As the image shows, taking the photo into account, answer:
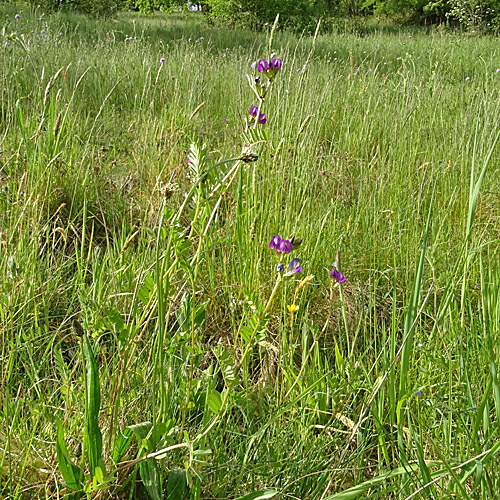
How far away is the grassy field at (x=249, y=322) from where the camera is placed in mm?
823

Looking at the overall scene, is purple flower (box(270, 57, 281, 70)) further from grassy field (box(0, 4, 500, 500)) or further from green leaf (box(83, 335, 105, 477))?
green leaf (box(83, 335, 105, 477))

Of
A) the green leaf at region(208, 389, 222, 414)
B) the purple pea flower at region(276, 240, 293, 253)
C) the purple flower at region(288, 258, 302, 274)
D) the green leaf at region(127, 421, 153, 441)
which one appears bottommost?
the green leaf at region(127, 421, 153, 441)

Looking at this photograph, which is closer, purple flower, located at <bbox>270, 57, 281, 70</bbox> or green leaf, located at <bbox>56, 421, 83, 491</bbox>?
green leaf, located at <bbox>56, 421, 83, 491</bbox>

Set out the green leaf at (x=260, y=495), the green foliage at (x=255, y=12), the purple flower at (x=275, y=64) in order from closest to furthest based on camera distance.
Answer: the green leaf at (x=260, y=495) → the purple flower at (x=275, y=64) → the green foliage at (x=255, y=12)

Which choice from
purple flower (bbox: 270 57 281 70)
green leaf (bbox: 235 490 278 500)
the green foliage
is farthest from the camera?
the green foliage

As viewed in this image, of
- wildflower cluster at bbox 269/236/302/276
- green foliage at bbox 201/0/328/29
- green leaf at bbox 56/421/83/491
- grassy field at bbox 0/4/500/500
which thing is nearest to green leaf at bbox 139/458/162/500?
grassy field at bbox 0/4/500/500

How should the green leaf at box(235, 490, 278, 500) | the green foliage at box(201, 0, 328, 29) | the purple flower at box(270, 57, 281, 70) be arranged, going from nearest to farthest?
the green leaf at box(235, 490, 278, 500), the purple flower at box(270, 57, 281, 70), the green foliage at box(201, 0, 328, 29)

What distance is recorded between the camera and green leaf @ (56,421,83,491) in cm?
79

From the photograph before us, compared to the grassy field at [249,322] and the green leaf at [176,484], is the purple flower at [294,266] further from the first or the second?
the green leaf at [176,484]

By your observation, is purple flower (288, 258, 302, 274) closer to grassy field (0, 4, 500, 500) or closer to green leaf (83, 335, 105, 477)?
grassy field (0, 4, 500, 500)

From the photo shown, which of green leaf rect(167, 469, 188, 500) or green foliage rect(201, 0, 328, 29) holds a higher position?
green foliage rect(201, 0, 328, 29)

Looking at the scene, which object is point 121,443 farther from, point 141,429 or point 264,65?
point 264,65

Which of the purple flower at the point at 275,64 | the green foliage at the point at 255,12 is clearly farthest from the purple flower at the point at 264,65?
the green foliage at the point at 255,12

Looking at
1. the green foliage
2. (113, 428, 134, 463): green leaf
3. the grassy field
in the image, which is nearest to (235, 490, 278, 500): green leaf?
the grassy field
